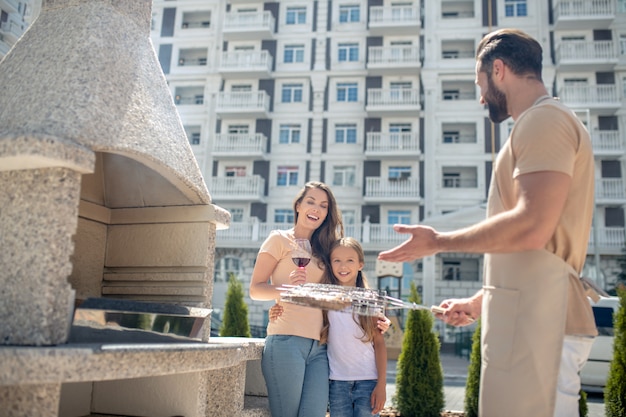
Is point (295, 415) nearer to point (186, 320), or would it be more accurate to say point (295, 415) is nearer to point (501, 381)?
point (186, 320)

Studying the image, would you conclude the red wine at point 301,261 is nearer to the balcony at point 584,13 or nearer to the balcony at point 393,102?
the balcony at point 393,102

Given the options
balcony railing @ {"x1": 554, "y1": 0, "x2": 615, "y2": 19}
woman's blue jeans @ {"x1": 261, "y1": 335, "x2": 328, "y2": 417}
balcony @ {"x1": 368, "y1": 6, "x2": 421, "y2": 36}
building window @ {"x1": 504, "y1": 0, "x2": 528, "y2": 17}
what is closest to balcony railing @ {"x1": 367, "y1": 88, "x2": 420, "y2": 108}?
balcony @ {"x1": 368, "y1": 6, "x2": 421, "y2": 36}

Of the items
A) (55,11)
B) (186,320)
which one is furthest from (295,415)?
(55,11)

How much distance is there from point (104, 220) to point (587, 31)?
2708cm

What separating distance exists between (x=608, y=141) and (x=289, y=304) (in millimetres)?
24938

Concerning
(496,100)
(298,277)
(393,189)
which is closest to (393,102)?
(393,189)

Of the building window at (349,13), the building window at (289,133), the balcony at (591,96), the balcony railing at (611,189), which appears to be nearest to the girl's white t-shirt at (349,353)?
the balcony railing at (611,189)

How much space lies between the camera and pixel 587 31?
26.0 meters

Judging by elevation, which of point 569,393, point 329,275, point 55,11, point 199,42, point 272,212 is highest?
point 199,42

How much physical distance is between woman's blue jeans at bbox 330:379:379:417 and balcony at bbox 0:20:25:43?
22549 mm

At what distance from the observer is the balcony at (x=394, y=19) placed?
26.5m

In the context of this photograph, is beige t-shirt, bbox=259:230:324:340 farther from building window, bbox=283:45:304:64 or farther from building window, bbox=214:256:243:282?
building window, bbox=283:45:304:64

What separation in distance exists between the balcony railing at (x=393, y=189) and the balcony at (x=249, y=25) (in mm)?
8834

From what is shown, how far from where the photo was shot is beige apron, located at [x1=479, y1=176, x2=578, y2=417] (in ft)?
5.80
